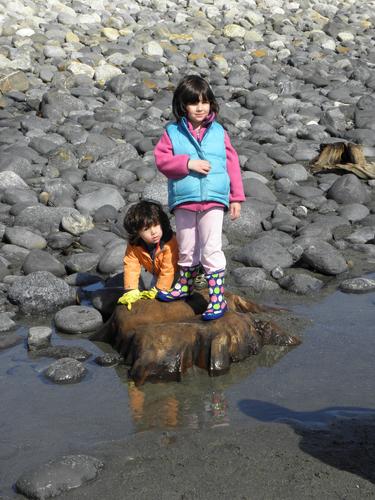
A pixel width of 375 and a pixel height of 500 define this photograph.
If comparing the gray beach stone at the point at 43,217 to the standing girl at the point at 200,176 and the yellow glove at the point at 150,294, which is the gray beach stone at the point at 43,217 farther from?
the standing girl at the point at 200,176

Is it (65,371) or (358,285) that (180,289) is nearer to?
(65,371)

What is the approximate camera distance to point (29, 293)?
648 centimetres

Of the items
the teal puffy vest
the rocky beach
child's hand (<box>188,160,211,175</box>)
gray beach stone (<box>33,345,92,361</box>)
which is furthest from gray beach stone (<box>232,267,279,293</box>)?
child's hand (<box>188,160,211,175</box>)

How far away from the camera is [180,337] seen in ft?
17.9

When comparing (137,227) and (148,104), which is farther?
(148,104)

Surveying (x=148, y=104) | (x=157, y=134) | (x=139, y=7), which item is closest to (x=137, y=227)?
(x=157, y=134)

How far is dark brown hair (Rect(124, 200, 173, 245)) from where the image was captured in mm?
5699

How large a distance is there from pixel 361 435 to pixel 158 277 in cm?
208

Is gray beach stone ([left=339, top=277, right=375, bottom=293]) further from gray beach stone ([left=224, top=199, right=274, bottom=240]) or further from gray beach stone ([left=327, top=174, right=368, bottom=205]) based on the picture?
gray beach stone ([left=327, top=174, right=368, bottom=205])

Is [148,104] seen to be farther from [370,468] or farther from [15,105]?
[370,468]

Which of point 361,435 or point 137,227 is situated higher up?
point 137,227

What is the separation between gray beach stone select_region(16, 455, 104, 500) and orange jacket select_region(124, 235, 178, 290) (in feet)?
6.32

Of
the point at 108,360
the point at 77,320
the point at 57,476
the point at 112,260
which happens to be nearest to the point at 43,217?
the point at 112,260

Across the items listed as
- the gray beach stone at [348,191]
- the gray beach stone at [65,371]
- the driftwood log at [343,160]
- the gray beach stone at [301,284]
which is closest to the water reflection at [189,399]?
the gray beach stone at [65,371]
